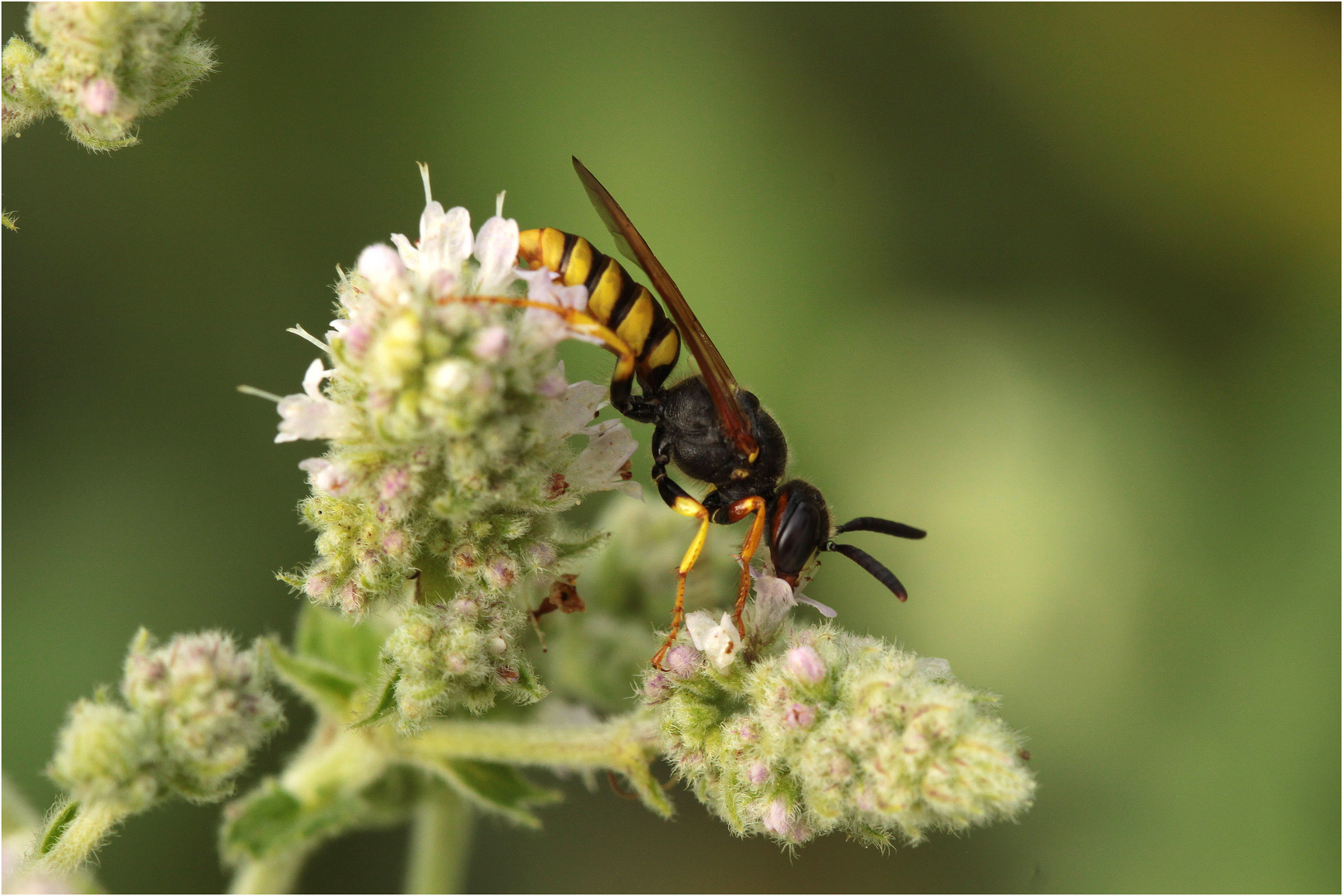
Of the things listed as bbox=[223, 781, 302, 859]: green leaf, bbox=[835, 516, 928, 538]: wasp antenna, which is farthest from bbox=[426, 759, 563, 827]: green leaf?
bbox=[835, 516, 928, 538]: wasp antenna

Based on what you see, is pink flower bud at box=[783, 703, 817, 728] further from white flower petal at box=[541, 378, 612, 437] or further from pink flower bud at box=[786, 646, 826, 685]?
white flower petal at box=[541, 378, 612, 437]

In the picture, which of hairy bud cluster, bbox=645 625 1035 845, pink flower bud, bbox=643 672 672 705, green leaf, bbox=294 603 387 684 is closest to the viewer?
hairy bud cluster, bbox=645 625 1035 845

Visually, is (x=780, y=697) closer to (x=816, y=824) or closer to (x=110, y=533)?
(x=816, y=824)

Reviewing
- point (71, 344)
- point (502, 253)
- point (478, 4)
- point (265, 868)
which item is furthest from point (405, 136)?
point (265, 868)

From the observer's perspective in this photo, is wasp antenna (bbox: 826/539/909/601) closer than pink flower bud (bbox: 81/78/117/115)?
No

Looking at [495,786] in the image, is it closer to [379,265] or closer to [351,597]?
[351,597]

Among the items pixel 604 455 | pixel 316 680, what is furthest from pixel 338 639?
pixel 604 455
